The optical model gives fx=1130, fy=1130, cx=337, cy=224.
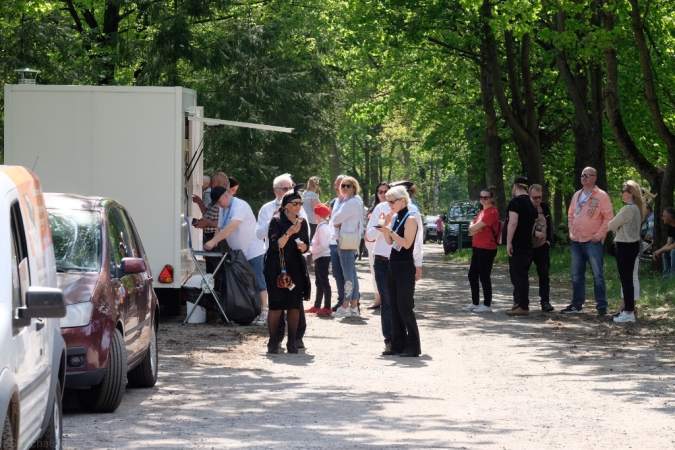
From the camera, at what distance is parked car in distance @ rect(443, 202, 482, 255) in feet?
128

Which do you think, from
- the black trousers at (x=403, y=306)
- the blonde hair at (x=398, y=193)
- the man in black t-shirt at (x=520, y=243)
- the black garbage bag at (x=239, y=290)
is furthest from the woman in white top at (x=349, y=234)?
the blonde hair at (x=398, y=193)

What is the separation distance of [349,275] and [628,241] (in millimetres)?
3865

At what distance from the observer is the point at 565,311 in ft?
54.5

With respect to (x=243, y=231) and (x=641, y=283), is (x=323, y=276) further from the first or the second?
(x=641, y=283)

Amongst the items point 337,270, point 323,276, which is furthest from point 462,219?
point 323,276

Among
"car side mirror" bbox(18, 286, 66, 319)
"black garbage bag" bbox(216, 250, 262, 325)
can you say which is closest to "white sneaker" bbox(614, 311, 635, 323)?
"black garbage bag" bbox(216, 250, 262, 325)

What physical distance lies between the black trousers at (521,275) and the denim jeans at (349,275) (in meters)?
2.34

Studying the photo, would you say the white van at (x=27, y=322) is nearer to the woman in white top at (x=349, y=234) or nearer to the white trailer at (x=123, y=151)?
the white trailer at (x=123, y=151)

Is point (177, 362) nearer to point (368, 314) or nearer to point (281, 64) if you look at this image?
point (368, 314)

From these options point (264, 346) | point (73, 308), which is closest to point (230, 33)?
point (264, 346)

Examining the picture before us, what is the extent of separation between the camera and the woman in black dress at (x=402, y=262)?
1174 cm

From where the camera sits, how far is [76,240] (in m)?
9.12

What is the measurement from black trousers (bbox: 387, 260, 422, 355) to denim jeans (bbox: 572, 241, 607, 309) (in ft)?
16.1

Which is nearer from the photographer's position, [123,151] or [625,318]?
[123,151]
